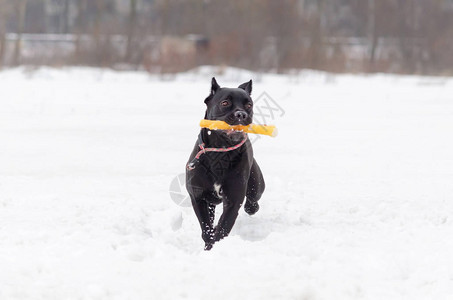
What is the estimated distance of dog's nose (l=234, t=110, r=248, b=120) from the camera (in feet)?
12.2

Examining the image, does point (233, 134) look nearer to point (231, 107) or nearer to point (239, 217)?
point (231, 107)

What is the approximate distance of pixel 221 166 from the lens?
3.89 metres

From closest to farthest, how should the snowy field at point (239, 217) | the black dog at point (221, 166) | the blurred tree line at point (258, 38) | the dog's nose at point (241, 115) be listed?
the snowy field at point (239, 217) < the dog's nose at point (241, 115) < the black dog at point (221, 166) < the blurred tree line at point (258, 38)

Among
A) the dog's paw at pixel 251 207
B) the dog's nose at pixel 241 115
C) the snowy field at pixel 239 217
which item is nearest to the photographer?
the snowy field at pixel 239 217

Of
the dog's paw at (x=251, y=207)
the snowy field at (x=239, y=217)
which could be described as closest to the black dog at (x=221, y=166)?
the snowy field at (x=239, y=217)

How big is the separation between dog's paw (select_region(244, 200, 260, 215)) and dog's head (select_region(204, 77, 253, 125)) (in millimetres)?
878

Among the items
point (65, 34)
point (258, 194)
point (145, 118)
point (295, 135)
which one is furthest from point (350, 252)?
point (65, 34)

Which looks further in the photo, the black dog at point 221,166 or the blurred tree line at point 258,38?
the blurred tree line at point 258,38

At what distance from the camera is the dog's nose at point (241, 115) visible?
3715mm

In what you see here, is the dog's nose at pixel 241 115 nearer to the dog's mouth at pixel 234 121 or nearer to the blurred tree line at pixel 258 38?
the dog's mouth at pixel 234 121

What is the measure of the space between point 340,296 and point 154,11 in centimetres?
2720

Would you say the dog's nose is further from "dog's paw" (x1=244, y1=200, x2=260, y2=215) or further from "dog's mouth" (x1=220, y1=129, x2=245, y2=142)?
"dog's paw" (x1=244, y1=200, x2=260, y2=215)

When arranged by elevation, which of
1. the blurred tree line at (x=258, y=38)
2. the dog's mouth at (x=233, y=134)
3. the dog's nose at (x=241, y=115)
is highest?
the dog's nose at (x=241, y=115)

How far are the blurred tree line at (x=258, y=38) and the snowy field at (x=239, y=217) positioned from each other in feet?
35.6
